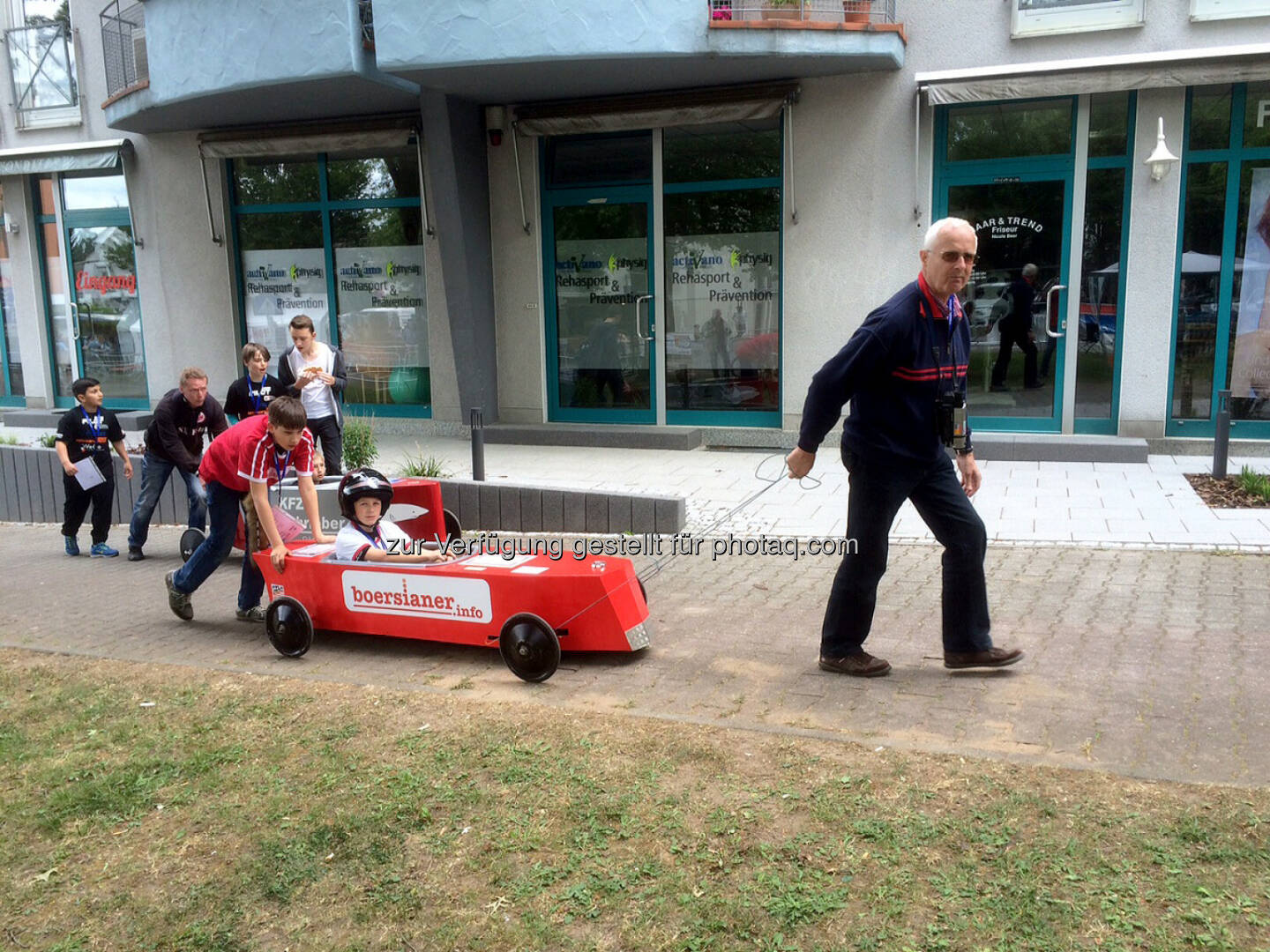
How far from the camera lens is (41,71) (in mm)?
15766

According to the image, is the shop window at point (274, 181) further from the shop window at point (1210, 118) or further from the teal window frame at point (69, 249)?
the shop window at point (1210, 118)

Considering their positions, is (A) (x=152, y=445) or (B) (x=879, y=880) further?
(A) (x=152, y=445)

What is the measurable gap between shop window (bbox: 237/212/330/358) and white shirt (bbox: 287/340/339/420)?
18.4ft

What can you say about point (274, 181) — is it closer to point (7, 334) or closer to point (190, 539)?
point (7, 334)

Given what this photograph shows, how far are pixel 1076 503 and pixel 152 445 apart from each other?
7.67 meters

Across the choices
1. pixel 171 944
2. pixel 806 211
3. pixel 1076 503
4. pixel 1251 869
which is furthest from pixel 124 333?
pixel 1251 869

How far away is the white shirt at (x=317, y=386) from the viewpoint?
877cm

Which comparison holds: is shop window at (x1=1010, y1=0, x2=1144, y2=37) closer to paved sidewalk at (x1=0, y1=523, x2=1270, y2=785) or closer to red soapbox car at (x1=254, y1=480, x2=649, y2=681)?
paved sidewalk at (x1=0, y1=523, x2=1270, y2=785)

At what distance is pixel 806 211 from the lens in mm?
11531

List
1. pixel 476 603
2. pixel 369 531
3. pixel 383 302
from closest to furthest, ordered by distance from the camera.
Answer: pixel 476 603 → pixel 369 531 → pixel 383 302

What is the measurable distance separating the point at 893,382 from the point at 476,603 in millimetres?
2398

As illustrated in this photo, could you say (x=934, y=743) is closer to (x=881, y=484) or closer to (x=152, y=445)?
(x=881, y=484)

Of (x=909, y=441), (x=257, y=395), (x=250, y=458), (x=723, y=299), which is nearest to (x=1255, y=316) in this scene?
(x=723, y=299)

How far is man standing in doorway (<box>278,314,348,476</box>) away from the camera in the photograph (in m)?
8.70
